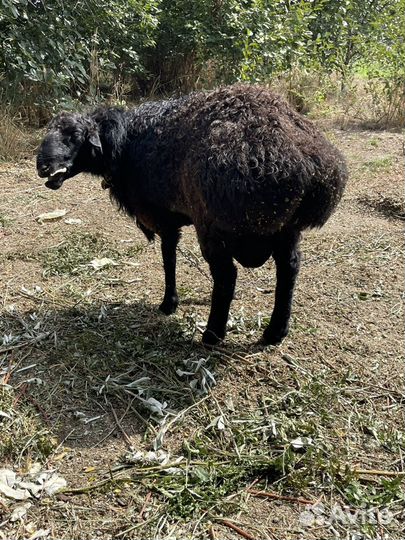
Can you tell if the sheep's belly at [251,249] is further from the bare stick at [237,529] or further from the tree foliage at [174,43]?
the tree foliage at [174,43]

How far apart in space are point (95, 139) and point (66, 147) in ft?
0.66

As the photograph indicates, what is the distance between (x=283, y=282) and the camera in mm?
3693

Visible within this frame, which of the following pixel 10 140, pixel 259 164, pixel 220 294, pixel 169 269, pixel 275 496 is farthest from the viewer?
pixel 10 140

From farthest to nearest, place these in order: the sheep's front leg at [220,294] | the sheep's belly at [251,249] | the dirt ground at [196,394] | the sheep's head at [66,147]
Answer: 1. the sheep's head at [66,147]
2. the sheep's front leg at [220,294]
3. the sheep's belly at [251,249]
4. the dirt ground at [196,394]

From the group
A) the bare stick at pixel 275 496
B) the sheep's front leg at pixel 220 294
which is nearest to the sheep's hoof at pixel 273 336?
the sheep's front leg at pixel 220 294

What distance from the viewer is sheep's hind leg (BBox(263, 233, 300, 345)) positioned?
356cm

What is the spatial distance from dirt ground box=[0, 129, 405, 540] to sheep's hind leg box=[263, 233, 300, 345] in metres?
0.13

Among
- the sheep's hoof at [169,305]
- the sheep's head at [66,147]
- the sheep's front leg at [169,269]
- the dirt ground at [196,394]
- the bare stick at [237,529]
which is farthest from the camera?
the sheep's hoof at [169,305]

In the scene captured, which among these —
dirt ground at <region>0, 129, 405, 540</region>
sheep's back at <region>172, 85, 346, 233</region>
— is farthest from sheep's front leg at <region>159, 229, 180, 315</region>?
sheep's back at <region>172, 85, 346, 233</region>

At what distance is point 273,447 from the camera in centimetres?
311

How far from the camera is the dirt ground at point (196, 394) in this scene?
2732mm

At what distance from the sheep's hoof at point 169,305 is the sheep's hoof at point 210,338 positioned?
50 centimetres

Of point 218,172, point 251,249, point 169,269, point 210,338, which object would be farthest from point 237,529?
point 169,269

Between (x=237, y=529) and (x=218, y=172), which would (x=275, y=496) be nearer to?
(x=237, y=529)
